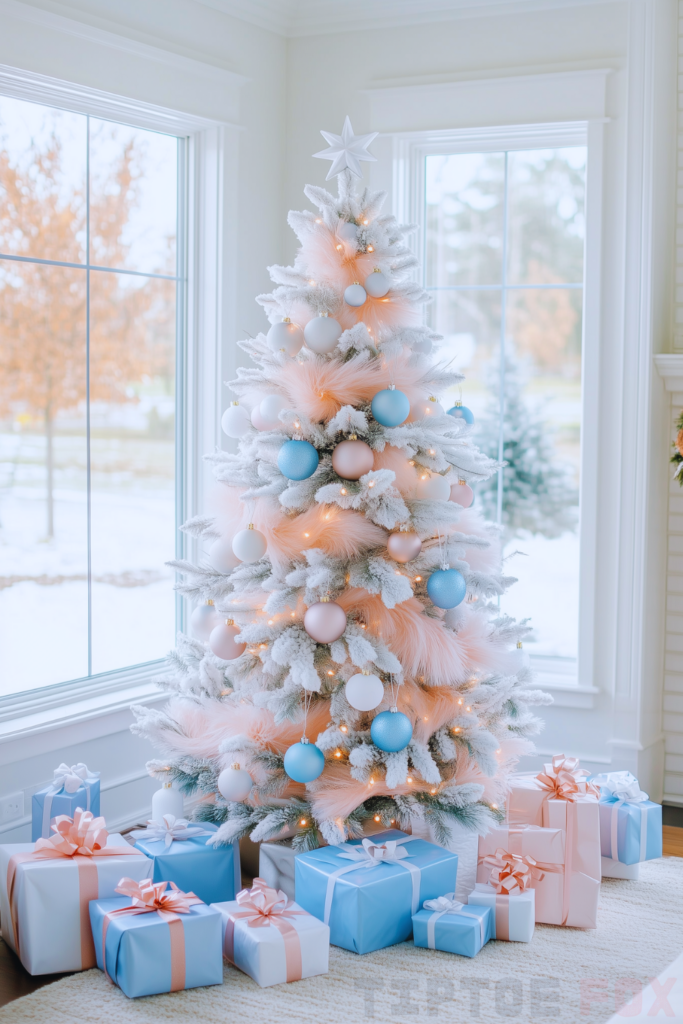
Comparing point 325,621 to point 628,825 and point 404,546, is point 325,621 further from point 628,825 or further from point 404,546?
point 628,825

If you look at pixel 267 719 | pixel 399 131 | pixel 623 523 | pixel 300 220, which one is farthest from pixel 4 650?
pixel 399 131

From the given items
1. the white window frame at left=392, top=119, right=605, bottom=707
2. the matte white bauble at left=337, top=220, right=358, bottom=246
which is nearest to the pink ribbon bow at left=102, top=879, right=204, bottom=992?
the matte white bauble at left=337, top=220, right=358, bottom=246

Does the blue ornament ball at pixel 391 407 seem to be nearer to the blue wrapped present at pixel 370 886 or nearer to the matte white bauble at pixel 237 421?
the matte white bauble at pixel 237 421

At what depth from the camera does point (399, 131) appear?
353cm

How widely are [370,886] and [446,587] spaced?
28.7 inches

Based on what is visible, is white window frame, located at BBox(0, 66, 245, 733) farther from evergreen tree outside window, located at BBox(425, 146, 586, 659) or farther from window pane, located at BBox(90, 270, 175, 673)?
evergreen tree outside window, located at BBox(425, 146, 586, 659)

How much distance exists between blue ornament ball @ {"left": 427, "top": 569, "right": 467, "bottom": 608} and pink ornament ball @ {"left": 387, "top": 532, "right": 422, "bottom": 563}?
8 centimetres

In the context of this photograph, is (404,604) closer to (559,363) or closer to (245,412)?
(245,412)

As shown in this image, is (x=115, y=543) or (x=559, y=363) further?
(x=559, y=363)

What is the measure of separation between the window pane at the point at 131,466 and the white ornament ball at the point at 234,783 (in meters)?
0.90

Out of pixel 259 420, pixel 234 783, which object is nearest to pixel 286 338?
pixel 259 420

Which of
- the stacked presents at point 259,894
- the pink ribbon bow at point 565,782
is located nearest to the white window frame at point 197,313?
the stacked presents at point 259,894

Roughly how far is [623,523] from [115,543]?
1.74 meters

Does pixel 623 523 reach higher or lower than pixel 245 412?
lower
